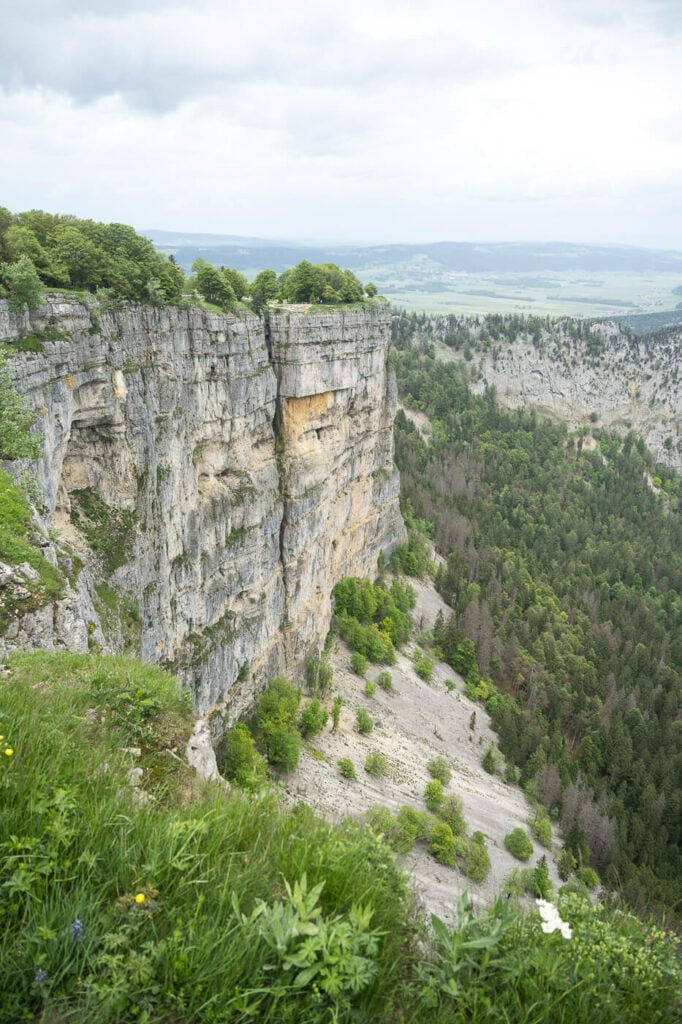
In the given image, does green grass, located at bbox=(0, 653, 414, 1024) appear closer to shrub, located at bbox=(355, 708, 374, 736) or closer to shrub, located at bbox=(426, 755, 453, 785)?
shrub, located at bbox=(355, 708, 374, 736)

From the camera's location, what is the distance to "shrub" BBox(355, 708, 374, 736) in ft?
153

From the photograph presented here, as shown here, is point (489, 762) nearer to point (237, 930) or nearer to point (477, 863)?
point (477, 863)

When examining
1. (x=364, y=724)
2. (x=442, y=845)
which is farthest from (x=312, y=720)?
(x=442, y=845)

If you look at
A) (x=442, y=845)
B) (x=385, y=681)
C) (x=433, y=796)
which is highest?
(x=385, y=681)

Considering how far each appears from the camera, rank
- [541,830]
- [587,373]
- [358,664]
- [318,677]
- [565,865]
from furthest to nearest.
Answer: [587,373], [358,664], [318,677], [541,830], [565,865]

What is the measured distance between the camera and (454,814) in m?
40.9

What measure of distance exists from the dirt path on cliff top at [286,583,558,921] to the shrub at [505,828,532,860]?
57 cm

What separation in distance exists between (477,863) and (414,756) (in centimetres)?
1090

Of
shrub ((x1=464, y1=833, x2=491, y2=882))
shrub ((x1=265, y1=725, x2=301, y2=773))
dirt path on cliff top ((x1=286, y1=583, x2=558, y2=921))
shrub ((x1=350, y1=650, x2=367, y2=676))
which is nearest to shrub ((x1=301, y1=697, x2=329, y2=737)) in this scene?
dirt path on cliff top ((x1=286, y1=583, x2=558, y2=921))

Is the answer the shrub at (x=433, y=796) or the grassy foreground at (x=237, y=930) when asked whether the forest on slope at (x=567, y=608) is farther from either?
the grassy foreground at (x=237, y=930)

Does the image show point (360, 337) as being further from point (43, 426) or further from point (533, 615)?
point (533, 615)

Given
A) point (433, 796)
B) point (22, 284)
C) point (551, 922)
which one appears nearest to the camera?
point (551, 922)

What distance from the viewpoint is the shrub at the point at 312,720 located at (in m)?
42.0

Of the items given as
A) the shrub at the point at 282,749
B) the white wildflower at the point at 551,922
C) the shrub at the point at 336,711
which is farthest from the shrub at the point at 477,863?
the white wildflower at the point at 551,922
